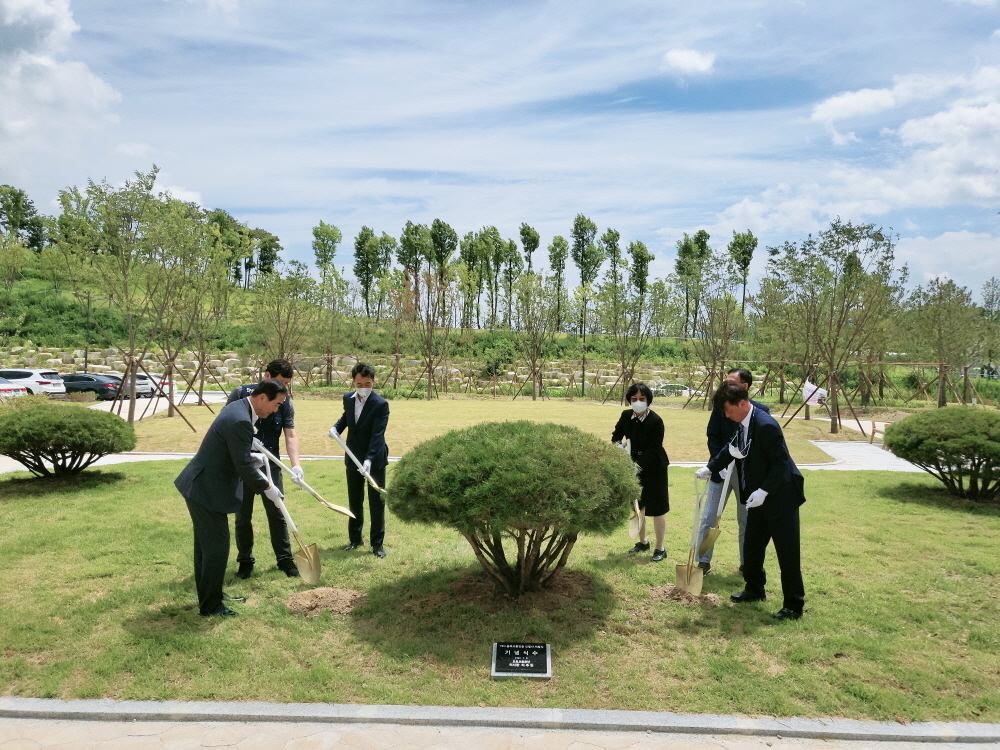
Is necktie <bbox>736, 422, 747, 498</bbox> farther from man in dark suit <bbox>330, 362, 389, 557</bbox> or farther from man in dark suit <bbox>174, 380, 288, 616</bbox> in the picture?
man in dark suit <bbox>174, 380, 288, 616</bbox>

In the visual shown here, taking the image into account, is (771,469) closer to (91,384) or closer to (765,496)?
(765,496)

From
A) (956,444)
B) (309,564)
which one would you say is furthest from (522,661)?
(956,444)

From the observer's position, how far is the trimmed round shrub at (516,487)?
3938 millimetres

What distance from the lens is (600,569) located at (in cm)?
547

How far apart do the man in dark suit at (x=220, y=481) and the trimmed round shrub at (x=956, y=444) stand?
24.5ft

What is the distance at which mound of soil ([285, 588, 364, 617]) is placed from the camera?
4590mm

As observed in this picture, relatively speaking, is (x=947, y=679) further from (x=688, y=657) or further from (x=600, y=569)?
(x=600, y=569)

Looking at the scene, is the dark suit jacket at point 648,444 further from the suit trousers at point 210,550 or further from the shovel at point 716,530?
the suit trousers at point 210,550

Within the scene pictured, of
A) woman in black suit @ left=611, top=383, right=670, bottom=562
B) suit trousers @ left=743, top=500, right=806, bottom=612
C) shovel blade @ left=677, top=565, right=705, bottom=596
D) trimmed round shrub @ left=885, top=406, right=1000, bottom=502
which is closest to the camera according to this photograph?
suit trousers @ left=743, top=500, right=806, bottom=612

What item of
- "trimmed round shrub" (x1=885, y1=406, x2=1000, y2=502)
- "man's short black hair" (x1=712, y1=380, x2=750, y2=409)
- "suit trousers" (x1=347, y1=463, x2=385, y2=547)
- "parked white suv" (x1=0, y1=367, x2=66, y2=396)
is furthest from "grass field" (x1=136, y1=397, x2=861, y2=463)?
"man's short black hair" (x1=712, y1=380, x2=750, y2=409)

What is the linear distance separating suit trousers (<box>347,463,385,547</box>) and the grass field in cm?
534

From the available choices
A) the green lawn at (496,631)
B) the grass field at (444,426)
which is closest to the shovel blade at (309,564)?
the green lawn at (496,631)

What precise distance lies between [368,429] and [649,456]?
2.52 metres

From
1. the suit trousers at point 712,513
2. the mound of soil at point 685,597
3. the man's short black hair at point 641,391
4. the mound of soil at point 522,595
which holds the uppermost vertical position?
the man's short black hair at point 641,391
